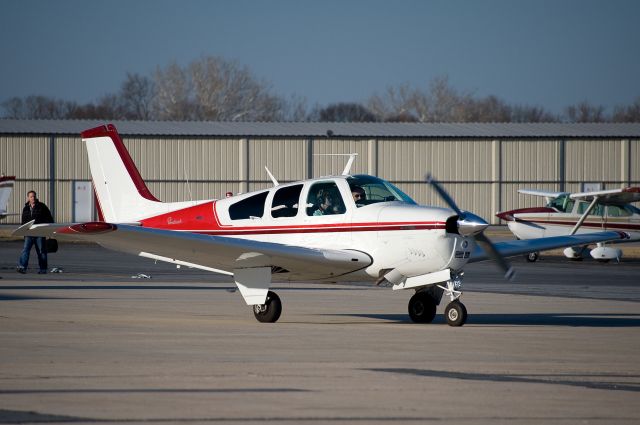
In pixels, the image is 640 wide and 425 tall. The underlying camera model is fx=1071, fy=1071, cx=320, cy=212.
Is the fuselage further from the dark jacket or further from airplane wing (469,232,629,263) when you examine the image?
the dark jacket

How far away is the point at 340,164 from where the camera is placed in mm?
60375

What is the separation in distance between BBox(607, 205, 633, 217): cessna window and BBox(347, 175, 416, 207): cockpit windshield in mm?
21525

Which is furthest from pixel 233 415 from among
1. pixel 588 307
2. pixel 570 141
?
pixel 570 141

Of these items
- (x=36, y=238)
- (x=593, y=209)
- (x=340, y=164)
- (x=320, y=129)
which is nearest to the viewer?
(x=36, y=238)

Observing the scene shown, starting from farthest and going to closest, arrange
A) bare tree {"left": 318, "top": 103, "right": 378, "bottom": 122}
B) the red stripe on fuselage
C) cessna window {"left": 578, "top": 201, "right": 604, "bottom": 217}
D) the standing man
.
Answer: bare tree {"left": 318, "top": 103, "right": 378, "bottom": 122} < cessna window {"left": 578, "top": 201, "right": 604, "bottom": 217} < the standing man < the red stripe on fuselage

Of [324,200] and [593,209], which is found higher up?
[324,200]

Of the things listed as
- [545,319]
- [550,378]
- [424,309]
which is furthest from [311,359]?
[545,319]

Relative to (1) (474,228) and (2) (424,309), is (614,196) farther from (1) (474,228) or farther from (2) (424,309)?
(1) (474,228)

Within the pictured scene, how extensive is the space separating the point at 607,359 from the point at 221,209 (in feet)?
23.0

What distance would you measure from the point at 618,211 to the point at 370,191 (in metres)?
22.1

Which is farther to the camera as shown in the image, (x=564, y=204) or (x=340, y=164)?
(x=340, y=164)

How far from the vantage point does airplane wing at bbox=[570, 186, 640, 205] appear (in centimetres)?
3328

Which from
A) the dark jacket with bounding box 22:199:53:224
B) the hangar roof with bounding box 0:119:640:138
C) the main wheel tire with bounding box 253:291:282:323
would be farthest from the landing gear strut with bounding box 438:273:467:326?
the hangar roof with bounding box 0:119:640:138

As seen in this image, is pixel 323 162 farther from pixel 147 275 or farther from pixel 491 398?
pixel 491 398
